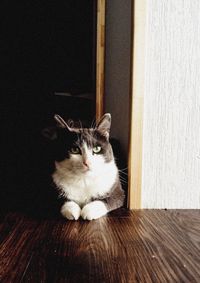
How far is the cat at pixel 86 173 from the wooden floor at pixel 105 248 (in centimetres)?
6

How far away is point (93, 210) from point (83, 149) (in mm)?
231

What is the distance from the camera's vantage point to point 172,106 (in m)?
1.31

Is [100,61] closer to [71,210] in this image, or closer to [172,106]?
[172,106]

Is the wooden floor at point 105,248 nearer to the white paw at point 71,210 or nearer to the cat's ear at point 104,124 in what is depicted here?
the white paw at point 71,210

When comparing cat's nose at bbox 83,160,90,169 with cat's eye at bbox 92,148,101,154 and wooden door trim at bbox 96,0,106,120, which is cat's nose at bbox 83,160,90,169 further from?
wooden door trim at bbox 96,0,106,120

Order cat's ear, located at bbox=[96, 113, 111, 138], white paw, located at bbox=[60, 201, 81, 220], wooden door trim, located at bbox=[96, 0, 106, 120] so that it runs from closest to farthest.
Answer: white paw, located at bbox=[60, 201, 81, 220], cat's ear, located at bbox=[96, 113, 111, 138], wooden door trim, located at bbox=[96, 0, 106, 120]

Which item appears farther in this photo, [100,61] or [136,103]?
[100,61]

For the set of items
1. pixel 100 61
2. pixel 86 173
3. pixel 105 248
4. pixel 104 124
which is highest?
pixel 100 61

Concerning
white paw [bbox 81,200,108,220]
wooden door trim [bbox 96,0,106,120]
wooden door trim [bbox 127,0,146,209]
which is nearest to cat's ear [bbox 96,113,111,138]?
wooden door trim [bbox 127,0,146,209]

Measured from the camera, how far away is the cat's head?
1.26 m

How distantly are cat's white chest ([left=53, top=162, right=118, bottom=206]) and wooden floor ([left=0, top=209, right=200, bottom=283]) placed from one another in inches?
4.4

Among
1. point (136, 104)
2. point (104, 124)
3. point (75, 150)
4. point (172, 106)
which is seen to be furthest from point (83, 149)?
point (172, 106)

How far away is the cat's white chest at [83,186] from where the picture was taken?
1338mm

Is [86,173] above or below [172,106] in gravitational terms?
below
